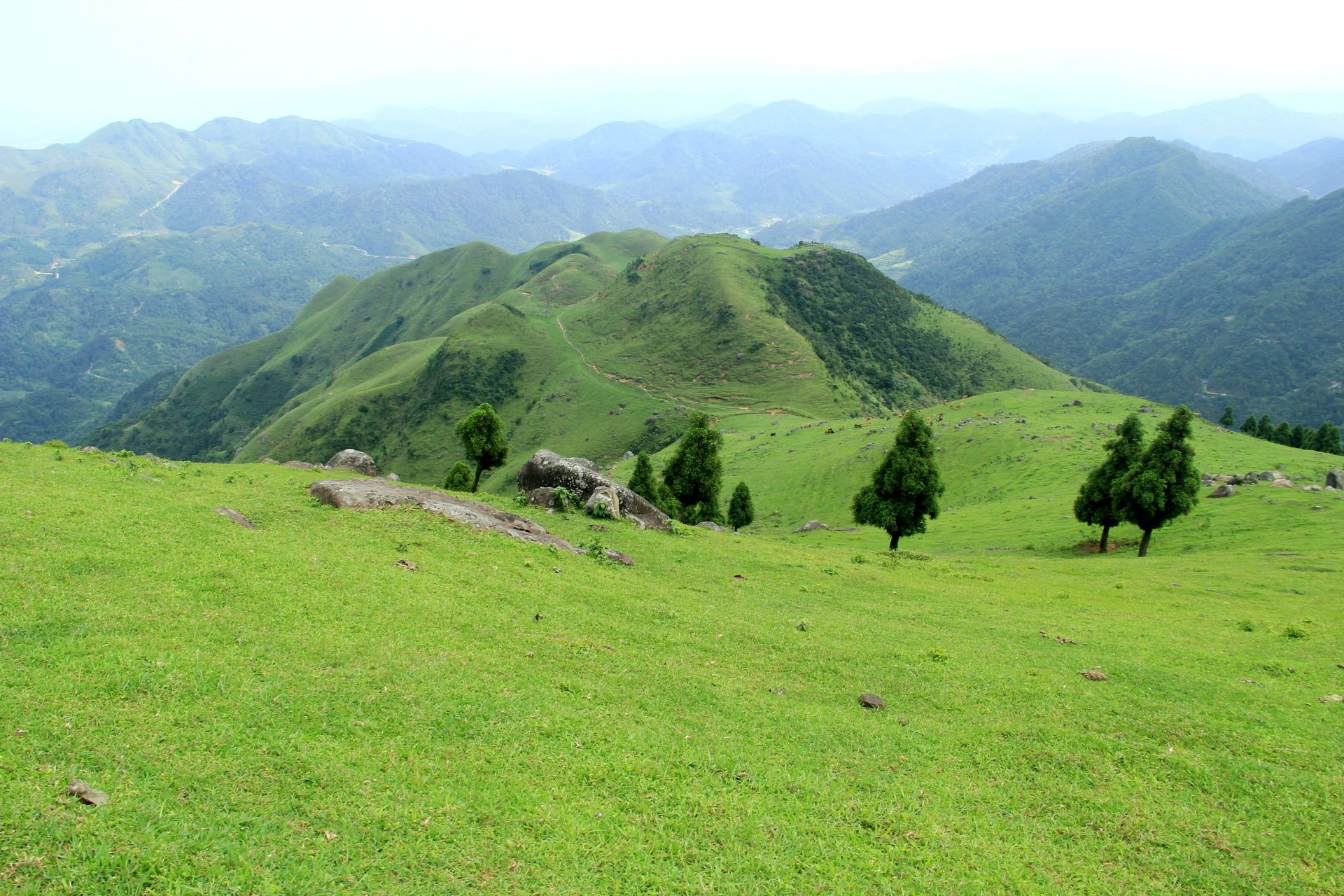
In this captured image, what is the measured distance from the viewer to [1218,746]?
1525cm

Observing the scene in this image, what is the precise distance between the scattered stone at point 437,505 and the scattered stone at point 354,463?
22.7 meters

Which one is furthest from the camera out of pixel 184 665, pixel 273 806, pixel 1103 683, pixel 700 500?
pixel 700 500

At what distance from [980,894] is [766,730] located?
517cm

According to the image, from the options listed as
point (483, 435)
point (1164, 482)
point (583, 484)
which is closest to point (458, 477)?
point (483, 435)

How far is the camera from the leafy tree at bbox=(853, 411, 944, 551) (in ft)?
145

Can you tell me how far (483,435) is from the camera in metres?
46.9

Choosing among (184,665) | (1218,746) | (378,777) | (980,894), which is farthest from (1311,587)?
(184,665)

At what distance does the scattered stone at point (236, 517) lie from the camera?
2209cm

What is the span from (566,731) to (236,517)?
16392 millimetres

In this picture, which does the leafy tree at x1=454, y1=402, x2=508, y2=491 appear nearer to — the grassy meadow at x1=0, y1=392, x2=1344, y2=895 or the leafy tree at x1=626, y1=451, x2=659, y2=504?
the leafy tree at x1=626, y1=451, x2=659, y2=504

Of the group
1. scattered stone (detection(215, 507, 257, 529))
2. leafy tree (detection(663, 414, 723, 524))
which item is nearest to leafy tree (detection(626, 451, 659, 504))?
leafy tree (detection(663, 414, 723, 524))

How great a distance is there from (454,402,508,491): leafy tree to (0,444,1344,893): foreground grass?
22455 mm

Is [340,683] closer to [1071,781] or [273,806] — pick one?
[273,806]

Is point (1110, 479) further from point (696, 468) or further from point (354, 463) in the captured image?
point (354, 463)
